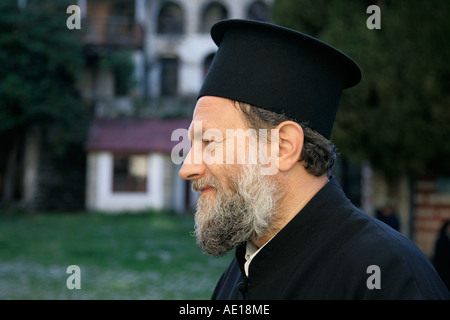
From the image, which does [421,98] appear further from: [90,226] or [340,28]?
[90,226]

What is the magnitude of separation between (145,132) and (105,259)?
10746 millimetres

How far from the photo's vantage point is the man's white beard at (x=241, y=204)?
178 cm

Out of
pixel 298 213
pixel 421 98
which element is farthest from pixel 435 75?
pixel 298 213

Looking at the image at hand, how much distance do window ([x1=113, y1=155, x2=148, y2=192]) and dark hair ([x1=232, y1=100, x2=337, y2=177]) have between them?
766 inches

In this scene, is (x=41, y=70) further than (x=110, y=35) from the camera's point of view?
No

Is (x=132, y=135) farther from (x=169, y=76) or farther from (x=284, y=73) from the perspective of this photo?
(x=284, y=73)

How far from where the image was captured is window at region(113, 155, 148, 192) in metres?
21.0

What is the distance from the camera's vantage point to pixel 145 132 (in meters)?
21.4

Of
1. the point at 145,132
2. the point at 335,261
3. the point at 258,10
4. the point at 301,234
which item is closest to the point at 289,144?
the point at 301,234

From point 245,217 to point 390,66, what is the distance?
7692mm

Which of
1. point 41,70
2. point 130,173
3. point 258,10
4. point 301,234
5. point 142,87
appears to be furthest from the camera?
point 258,10

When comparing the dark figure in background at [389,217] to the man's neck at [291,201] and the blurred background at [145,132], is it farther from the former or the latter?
the man's neck at [291,201]

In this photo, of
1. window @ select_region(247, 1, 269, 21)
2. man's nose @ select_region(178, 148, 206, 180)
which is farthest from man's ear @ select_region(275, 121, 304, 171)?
window @ select_region(247, 1, 269, 21)

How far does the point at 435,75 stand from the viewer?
8.33m
